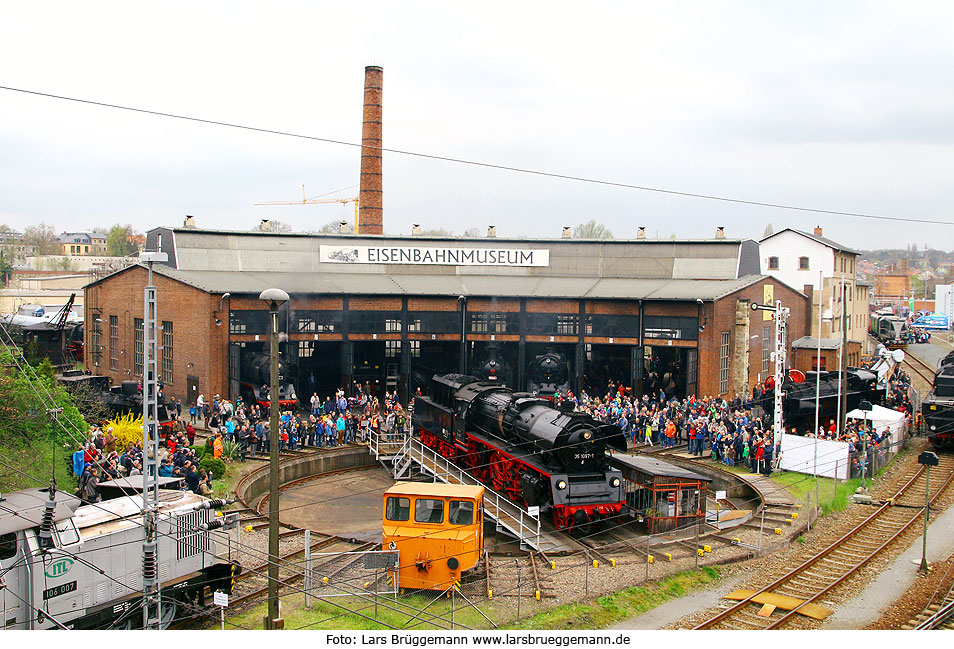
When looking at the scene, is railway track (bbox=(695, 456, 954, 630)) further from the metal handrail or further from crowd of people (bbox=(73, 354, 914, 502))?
the metal handrail

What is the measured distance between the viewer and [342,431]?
27.7 metres

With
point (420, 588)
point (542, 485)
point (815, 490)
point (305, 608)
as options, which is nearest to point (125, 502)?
point (305, 608)

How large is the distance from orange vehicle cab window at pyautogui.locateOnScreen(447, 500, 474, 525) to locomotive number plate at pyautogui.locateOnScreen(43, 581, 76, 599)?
6704 mm

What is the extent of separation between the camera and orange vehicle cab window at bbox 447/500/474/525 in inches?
603

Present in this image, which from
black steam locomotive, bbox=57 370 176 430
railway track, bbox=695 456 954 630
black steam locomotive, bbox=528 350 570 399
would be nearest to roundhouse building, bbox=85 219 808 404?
black steam locomotive, bbox=528 350 570 399

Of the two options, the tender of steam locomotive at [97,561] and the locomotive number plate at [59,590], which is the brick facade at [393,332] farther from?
the locomotive number plate at [59,590]

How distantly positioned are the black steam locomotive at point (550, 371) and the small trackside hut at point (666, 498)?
15.3 m

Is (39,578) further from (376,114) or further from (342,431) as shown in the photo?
(376,114)

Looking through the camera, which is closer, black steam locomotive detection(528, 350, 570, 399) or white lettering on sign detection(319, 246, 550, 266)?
black steam locomotive detection(528, 350, 570, 399)

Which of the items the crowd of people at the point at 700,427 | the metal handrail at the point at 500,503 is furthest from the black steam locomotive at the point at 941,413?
the metal handrail at the point at 500,503

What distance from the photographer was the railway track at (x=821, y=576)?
13.7m

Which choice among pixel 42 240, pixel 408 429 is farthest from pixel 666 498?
pixel 42 240

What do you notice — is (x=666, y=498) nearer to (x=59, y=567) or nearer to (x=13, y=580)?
(x=59, y=567)
